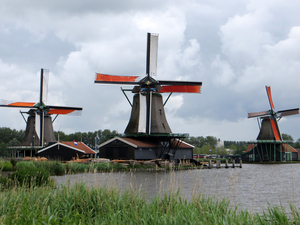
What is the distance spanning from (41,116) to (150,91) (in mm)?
15917

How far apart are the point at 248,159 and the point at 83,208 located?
5217 centimetres

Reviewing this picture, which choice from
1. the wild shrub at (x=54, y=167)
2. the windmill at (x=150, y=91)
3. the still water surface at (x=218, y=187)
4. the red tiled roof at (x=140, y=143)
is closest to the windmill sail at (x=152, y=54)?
the windmill at (x=150, y=91)

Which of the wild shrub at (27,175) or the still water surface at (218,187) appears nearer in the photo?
the still water surface at (218,187)

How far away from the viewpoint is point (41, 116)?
38.2 metres

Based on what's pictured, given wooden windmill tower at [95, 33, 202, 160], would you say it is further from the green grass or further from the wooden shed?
the green grass

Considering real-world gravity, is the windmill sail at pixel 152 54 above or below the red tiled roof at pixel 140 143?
above

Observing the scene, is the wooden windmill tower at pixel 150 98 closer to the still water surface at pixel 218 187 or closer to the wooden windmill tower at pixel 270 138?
the still water surface at pixel 218 187

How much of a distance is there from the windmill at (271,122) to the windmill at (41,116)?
29625 millimetres

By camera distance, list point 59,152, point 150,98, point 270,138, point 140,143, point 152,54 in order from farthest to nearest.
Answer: point 270,138, point 59,152, point 152,54, point 150,98, point 140,143

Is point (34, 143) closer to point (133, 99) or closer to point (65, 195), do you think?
point (133, 99)

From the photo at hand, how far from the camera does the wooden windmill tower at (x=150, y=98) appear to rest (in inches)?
1182

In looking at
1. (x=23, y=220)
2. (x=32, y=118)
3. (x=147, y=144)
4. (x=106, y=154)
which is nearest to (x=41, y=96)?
(x=32, y=118)

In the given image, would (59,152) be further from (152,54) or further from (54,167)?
(152,54)

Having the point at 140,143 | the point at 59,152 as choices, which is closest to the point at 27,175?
the point at 140,143
